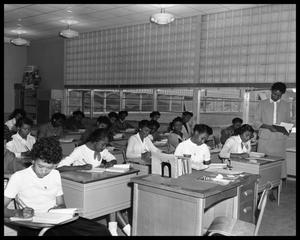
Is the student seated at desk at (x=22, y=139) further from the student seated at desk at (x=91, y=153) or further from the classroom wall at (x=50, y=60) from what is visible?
the classroom wall at (x=50, y=60)

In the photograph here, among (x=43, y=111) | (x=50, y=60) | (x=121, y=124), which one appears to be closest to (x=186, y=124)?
(x=121, y=124)

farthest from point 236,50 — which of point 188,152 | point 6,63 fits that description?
point 6,63

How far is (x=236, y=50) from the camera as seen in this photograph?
6660 millimetres

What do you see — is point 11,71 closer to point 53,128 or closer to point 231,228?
point 53,128

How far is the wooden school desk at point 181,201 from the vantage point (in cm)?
262

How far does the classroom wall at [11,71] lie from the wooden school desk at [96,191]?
26.6ft

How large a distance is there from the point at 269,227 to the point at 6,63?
926 centimetres

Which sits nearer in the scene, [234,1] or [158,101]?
[234,1]

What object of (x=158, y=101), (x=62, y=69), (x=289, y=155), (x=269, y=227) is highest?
(x=62, y=69)

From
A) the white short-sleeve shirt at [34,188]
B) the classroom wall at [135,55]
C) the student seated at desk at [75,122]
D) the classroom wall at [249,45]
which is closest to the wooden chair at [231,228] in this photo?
the white short-sleeve shirt at [34,188]

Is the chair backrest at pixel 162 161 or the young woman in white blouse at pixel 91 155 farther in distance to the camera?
the young woman in white blouse at pixel 91 155

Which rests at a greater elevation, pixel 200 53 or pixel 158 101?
pixel 200 53

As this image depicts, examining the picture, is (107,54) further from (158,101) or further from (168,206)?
(168,206)

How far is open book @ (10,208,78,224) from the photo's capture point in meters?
2.07
